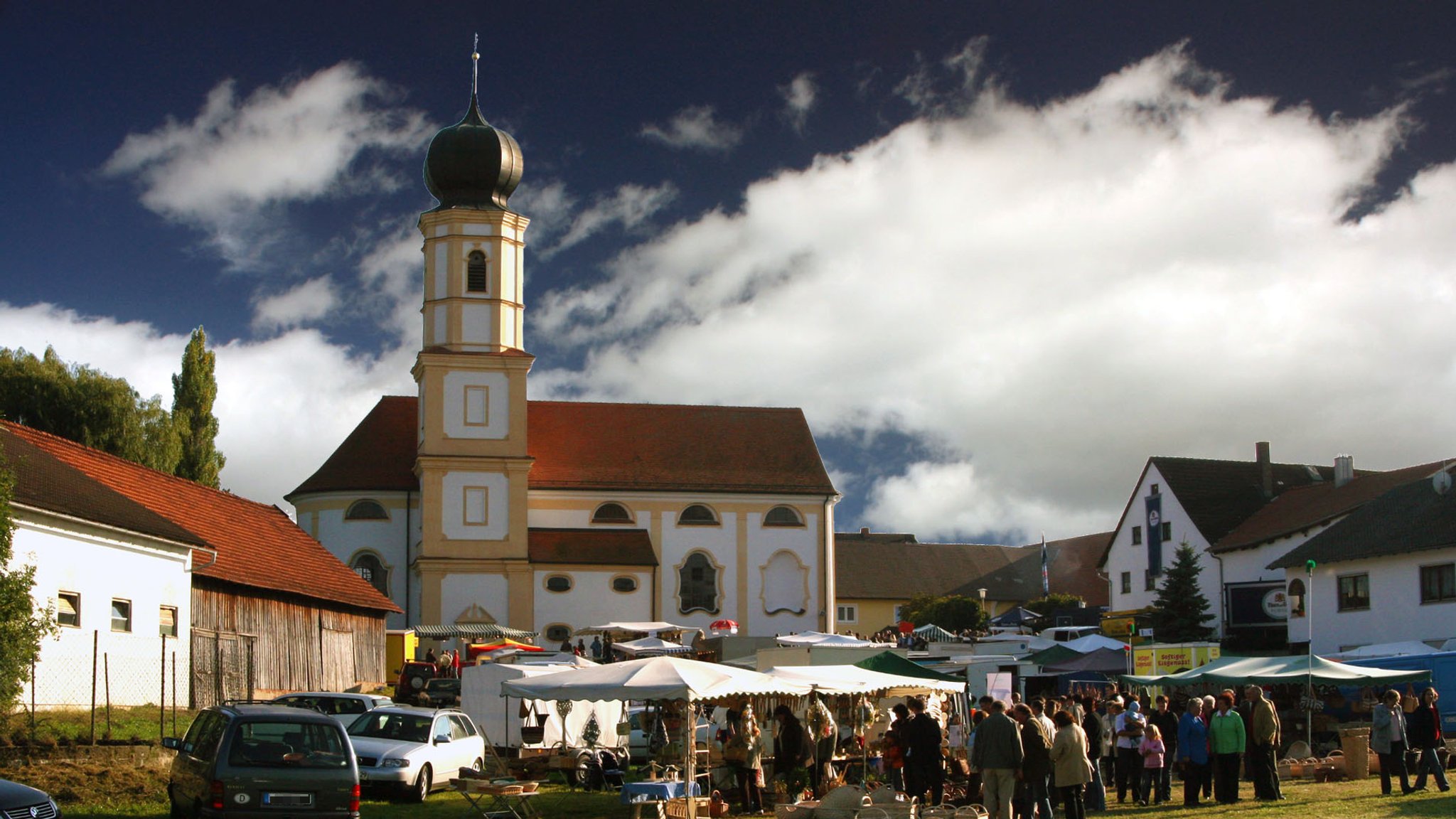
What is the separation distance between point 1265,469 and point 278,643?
125 ft

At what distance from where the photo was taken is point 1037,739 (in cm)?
1739

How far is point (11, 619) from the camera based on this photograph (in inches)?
738

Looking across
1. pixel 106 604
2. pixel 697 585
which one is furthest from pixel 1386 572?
pixel 106 604

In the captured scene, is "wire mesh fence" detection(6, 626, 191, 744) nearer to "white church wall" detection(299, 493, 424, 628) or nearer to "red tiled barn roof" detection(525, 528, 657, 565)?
"white church wall" detection(299, 493, 424, 628)

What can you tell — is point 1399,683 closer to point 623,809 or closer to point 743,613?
point 623,809

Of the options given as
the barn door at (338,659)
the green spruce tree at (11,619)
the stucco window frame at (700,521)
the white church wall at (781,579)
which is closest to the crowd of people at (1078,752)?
the green spruce tree at (11,619)

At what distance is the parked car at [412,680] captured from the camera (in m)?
34.4

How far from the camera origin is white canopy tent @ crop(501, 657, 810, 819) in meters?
18.1

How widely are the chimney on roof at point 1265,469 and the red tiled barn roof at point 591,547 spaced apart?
2237 centimetres

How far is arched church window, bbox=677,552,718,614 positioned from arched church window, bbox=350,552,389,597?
1040 cm

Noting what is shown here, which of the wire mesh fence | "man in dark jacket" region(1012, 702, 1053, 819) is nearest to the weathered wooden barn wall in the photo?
the wire mesh fence

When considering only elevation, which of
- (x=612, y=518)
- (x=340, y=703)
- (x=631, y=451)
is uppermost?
(x=631, y=451)

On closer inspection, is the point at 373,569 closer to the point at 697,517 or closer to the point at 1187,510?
the point at 697,517

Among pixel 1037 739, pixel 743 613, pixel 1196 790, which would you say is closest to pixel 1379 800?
pixel 1196 790
